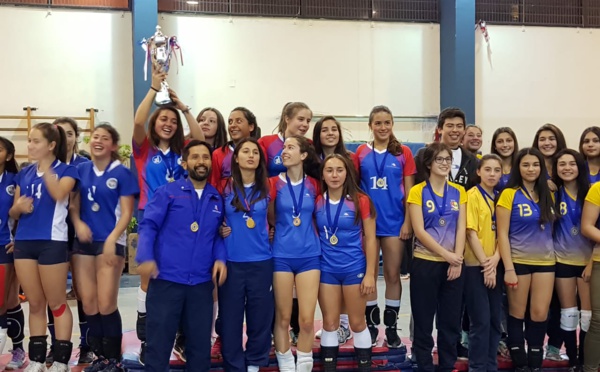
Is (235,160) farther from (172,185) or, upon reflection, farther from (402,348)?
(402,348)

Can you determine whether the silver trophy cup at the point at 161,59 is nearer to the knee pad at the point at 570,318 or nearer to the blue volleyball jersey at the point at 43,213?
the blue volleyball jersey at the point at 43,213

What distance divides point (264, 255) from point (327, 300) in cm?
53

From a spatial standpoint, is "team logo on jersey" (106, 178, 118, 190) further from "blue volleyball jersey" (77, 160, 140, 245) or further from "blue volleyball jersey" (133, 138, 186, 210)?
"blue volleyball jersey" (133, 138, 186, 210)

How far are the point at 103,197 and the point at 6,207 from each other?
719 millimetres

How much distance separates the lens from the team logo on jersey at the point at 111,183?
377cm

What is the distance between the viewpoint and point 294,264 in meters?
3.65

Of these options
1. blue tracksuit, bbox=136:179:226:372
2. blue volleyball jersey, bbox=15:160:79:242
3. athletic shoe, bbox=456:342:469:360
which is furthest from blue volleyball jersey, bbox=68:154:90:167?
athletic shoe, bbox=456:342:469:360

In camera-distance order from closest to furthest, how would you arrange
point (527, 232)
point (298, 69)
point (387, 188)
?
point (527, 232) → point (387, 188) → point (298, 69)

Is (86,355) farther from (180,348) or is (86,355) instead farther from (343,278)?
(343,278)

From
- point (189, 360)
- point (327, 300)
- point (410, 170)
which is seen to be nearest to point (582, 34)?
point (410, 170)

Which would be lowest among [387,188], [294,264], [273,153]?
[294,264]

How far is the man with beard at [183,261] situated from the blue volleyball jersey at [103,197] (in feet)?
1.40

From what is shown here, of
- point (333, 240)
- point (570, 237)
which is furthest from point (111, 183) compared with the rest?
point (570, 237)

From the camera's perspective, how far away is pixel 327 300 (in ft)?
12.2
